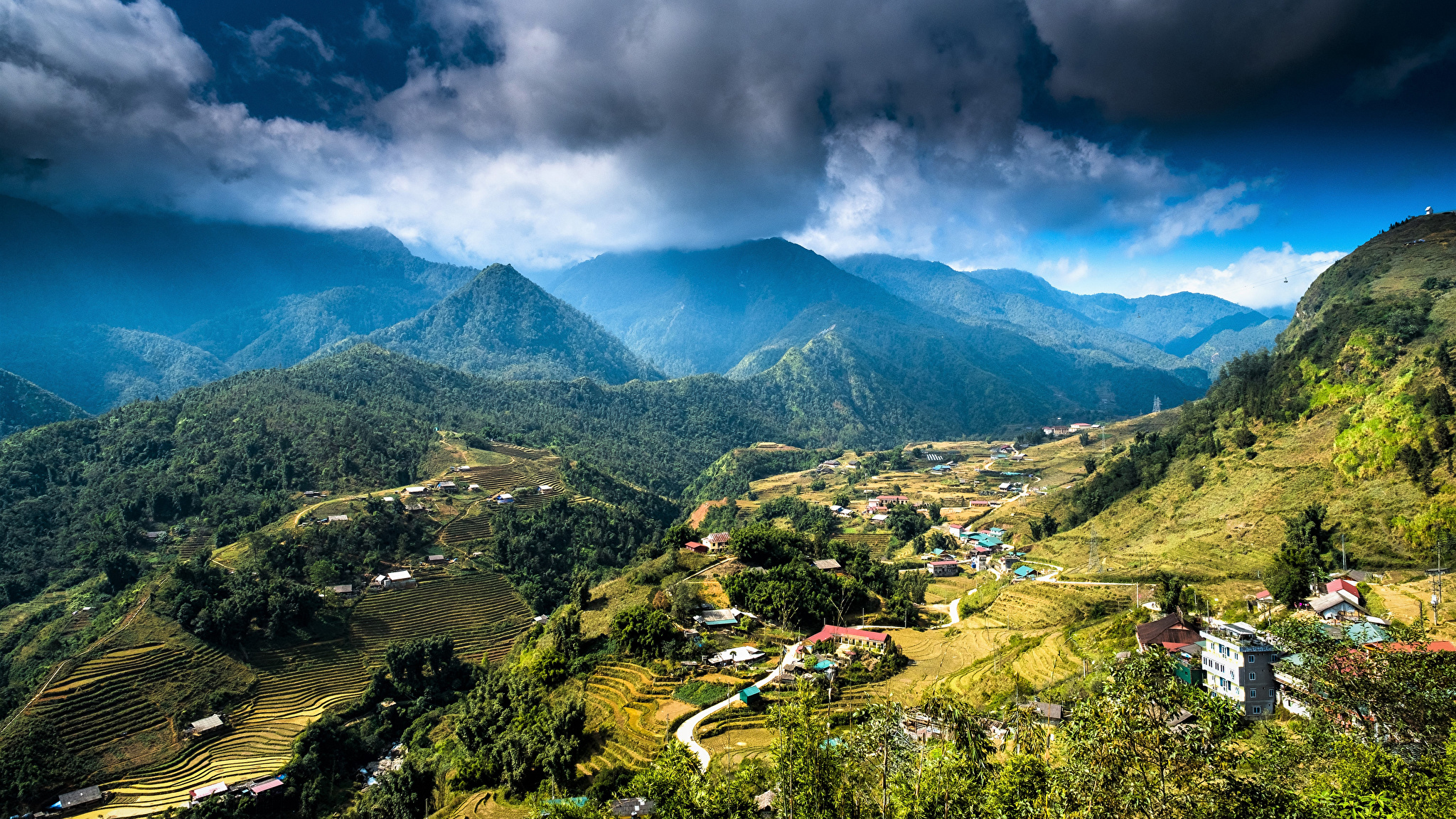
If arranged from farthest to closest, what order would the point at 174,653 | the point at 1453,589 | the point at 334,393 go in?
the point at 334,393 < the point at 174,653 < the point at 1453,589

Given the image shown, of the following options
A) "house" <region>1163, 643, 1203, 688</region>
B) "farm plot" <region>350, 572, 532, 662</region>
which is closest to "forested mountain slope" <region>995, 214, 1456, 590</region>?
"house" <region>1163, 643, 1203, 688</region>

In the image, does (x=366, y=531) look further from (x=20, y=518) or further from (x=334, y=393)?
(x=334, y=393)

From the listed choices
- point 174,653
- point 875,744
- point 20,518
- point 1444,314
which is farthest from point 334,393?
point 1444,314

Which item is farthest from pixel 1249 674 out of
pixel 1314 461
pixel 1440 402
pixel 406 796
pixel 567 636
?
pixel 406 796

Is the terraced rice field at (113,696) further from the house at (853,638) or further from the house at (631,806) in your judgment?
the house at (853,638)

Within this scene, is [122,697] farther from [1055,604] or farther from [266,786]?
[1055,604]

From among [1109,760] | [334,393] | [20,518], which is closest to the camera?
[1109,760]
